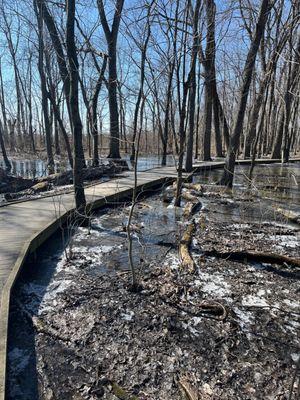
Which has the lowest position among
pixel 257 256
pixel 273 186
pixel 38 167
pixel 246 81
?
pixel 257 256

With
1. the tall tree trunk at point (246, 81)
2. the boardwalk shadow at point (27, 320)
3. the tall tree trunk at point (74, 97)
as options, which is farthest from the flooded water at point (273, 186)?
the boardwalk shadow at point (27, 320)

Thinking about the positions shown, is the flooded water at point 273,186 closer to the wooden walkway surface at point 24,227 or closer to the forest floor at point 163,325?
the forest floor at point 163,325

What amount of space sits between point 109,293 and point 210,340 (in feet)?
4.74

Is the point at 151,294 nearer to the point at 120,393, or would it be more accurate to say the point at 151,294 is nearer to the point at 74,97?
the point at 120,393

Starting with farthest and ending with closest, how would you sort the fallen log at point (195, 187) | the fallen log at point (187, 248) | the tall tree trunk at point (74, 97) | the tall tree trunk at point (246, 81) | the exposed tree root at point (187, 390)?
1. the fallen log at point (195, 187)
2. the tall tree trunk at point (246, 81)
3. the tall tree trunk at point (74, 97)
4. the fallen log at point (187, 248)
5. the exposed tree root at point (187, 390)

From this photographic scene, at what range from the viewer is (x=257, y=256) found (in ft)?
17.2

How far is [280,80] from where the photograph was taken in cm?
2562

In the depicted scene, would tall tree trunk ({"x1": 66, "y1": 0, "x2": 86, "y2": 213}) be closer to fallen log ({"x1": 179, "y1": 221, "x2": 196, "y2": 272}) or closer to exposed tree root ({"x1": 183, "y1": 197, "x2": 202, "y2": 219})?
fallen log ({"x1": 179, "y1": 221, "x2": 196, "y2": 272})

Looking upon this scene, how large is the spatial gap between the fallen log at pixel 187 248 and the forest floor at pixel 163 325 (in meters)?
0.09

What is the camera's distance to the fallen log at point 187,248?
4977mm

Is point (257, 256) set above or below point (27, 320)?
above

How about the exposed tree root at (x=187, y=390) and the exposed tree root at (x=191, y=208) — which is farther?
the exposed tree root at (x=191, y=208)

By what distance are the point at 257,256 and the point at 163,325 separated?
228 cm

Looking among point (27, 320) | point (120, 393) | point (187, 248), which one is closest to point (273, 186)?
point (187, 248)
